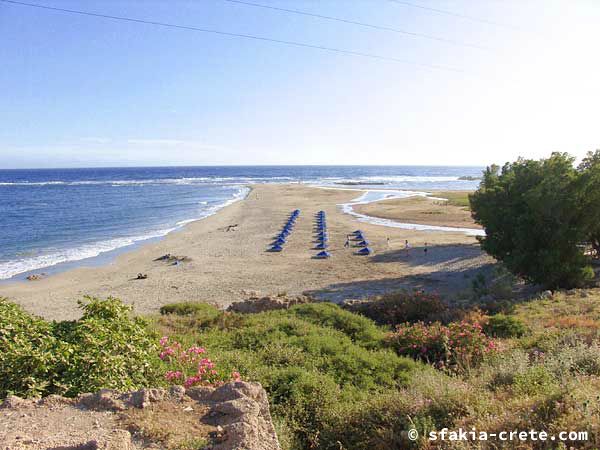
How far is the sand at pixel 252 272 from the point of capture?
1908 centimetres

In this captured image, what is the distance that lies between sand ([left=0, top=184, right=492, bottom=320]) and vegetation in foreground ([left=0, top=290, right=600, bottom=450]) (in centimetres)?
828

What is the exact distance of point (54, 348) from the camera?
5395 millimetres

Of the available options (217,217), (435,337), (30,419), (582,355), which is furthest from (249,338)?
(217,217)

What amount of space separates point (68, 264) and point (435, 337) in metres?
25.8

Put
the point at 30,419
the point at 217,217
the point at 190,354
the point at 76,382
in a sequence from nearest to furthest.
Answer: the point at 30,419, the point at 76,382, the point at 190,354, the point at 217,217

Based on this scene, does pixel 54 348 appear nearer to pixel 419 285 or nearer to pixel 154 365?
pixel 154 365

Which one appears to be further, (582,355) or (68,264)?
(68,264)

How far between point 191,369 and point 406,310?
327 inches

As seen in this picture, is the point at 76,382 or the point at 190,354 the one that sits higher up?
the point at 76,382

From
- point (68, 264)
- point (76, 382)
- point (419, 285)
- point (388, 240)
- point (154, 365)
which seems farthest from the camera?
point (388, 240)

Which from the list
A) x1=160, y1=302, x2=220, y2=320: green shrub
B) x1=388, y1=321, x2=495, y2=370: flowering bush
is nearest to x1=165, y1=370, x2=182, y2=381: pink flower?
x1=388, y1=321, x2=495, y2=370: flowering bush

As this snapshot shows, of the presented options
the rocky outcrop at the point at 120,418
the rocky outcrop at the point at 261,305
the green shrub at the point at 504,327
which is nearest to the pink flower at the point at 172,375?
the rocky outcrop at the point at 120,418

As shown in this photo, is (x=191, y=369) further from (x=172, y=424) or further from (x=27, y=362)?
(x=27, y=362)

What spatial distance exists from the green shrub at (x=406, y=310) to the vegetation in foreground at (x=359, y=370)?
93.0 inches
